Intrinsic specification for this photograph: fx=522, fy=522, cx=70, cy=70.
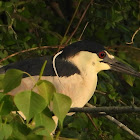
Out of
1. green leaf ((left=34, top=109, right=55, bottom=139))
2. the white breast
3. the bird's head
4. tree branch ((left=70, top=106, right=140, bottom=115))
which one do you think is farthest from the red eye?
green leaf ((left=34, top=109, right=55, bottom=139))

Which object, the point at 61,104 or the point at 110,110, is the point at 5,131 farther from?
the point at 110,110

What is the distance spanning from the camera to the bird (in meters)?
2.60

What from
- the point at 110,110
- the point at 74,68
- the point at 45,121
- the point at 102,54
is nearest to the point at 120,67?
the point at 102,54

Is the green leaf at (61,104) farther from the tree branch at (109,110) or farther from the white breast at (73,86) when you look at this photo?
the white breast at (73,86)

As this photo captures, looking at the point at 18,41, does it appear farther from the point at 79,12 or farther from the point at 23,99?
the point at 23,99

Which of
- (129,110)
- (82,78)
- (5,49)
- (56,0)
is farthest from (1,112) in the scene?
(56,0)

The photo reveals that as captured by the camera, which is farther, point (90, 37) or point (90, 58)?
point (90, 37)

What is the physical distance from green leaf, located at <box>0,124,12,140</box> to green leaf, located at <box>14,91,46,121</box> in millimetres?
99

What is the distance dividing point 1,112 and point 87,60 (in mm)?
1107

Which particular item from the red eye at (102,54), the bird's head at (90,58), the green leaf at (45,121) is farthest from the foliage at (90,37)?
the red eye at (102,54)

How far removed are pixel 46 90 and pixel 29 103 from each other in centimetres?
9

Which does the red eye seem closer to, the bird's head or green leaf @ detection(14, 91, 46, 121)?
the bird's head

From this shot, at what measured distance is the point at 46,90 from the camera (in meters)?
1.76

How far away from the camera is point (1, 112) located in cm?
177
